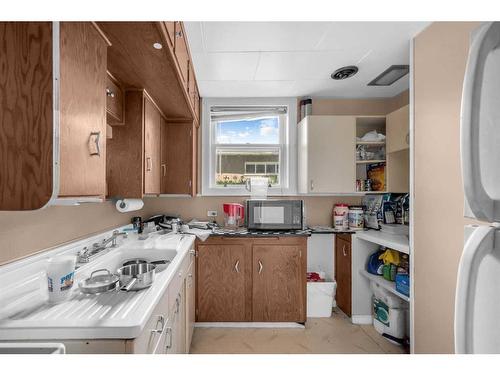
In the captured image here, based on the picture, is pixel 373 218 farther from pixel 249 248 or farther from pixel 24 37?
pixel 24 37

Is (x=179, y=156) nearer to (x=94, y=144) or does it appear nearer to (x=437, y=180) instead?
(x=94, y=144)

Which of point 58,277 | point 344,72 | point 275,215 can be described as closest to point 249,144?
point 275,215

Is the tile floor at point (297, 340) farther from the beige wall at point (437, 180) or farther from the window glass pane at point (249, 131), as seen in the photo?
the window glass pane at point (249, 131)

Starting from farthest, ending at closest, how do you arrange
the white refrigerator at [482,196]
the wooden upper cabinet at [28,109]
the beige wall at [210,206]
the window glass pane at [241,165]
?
the window glass pane at [241,165], the beige wall at [210,206], the wooden upper cabinet at [28,109], the white refrigerator at [482,196]

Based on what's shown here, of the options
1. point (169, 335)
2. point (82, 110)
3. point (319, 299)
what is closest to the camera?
point (82, 110)

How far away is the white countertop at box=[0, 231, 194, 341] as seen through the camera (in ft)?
2.52

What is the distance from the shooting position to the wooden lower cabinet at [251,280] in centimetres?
234

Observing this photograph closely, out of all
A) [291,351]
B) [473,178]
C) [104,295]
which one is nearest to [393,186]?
[291,351]

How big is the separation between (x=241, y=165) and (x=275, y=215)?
0.81 meters

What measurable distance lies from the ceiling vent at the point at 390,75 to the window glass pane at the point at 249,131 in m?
1.11

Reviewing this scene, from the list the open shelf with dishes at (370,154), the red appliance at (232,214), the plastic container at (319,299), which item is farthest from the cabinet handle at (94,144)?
the open shelf with dishes at (370,154)

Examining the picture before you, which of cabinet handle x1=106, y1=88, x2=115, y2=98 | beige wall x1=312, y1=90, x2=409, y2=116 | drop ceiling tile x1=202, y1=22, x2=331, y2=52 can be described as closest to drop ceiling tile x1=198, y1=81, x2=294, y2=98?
beige wall x1=312, y1=90, x2=409, y2=116

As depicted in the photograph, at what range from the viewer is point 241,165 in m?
3.00

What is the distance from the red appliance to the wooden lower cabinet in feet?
1.29
